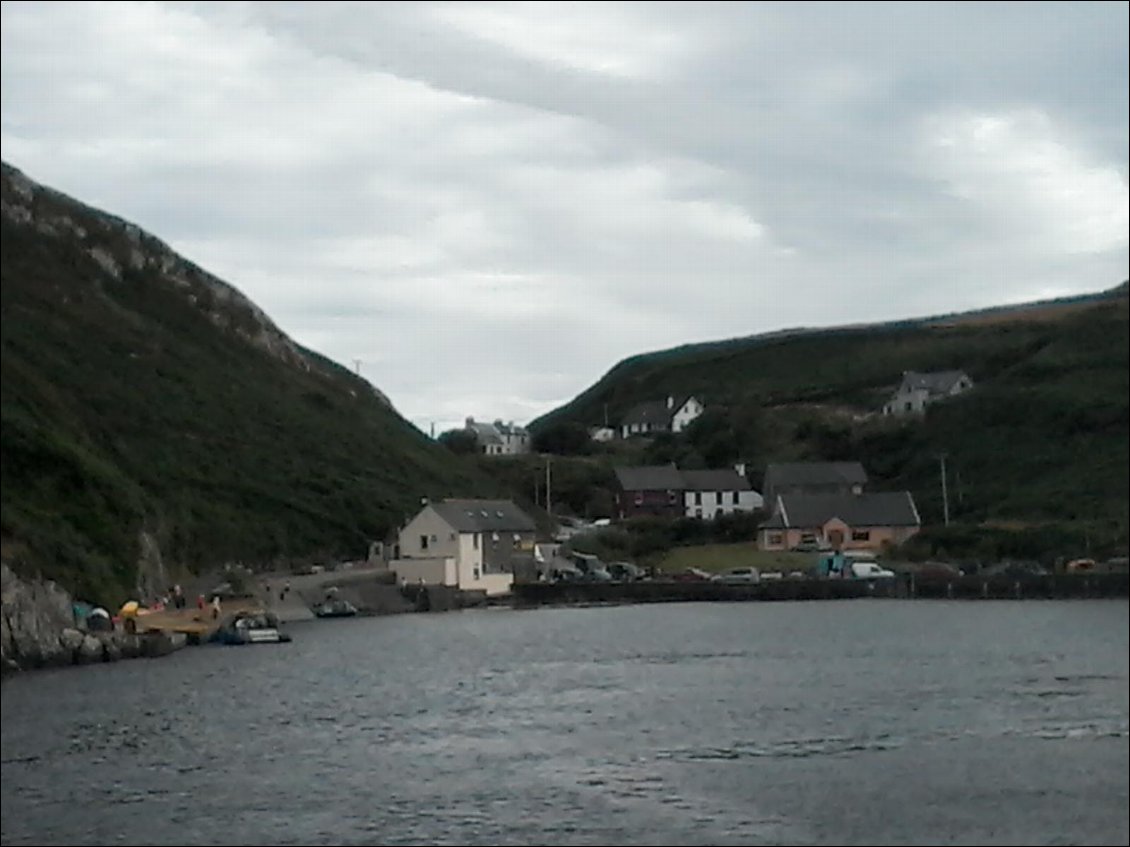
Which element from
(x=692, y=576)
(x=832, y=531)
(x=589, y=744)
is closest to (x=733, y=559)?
(x=692, y=576)

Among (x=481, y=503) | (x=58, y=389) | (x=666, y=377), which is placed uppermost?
(x=666, y=377)

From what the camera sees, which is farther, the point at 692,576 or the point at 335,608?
the point at 692,576

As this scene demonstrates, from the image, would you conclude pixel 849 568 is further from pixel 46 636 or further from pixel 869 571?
pixel 46 636

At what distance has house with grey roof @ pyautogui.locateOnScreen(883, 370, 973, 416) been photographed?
356ft

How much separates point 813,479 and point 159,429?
3834cm

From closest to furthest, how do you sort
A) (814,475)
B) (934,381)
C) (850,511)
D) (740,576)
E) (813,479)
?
1. (740,576)
2. (850,511)
3. (813,479)
4. (814,475)
5. (934,381)

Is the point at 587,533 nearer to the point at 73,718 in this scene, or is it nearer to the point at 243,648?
the point at 243,648

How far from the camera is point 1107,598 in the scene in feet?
192

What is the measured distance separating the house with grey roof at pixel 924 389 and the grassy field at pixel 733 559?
32.0m

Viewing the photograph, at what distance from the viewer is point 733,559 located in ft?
245

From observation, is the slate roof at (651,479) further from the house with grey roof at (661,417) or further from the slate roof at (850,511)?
the house with grey roof at (661,417)

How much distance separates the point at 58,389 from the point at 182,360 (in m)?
14.4

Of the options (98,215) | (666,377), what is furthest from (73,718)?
(666,377)

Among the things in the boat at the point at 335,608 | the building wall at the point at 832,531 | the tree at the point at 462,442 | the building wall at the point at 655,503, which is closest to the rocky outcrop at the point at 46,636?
the boat at the point at 335,608
